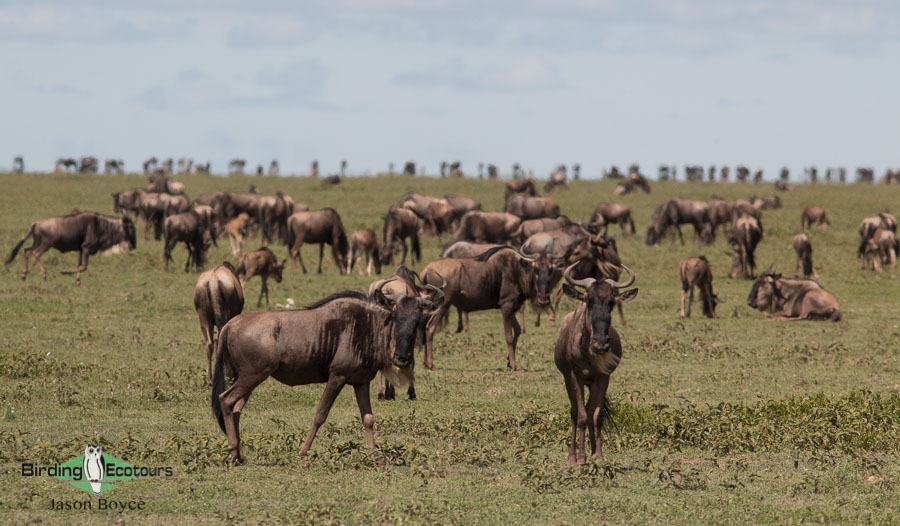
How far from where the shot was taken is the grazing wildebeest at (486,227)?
118 ft

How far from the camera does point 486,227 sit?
36000 millimetres

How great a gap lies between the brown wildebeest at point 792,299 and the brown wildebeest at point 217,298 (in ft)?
43.5

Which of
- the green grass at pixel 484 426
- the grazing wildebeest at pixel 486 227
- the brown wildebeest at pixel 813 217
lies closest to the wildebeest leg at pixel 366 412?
the green grass at pixel 484 426

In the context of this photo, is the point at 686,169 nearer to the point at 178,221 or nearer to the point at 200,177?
the point at 200,177

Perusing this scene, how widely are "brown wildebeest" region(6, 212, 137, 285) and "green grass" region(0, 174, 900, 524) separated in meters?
2.65

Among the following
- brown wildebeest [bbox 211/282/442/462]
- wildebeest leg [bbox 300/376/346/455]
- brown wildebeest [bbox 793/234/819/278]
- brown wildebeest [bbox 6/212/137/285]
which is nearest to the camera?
brown wildebeest [bbox 211/282/442/462]

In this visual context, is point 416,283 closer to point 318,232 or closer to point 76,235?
point 318,232

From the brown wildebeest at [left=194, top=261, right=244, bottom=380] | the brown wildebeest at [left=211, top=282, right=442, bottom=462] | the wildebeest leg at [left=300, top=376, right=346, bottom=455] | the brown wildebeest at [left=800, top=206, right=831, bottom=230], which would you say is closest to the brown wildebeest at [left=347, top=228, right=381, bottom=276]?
the brown wildebeest at [left=194, top=261, right=244, bottom=380]

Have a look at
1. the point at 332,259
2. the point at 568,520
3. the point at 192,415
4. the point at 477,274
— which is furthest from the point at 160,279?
the point at 568,520

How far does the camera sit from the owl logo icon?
31.3 feet

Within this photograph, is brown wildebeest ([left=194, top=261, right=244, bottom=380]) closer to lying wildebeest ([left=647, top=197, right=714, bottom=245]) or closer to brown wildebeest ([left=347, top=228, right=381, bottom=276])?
brown wildebeest ([left=347, top=228, right=381, bottom=276])

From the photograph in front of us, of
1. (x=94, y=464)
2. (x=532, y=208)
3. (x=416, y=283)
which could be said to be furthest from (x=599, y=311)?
(x=532, y=208)

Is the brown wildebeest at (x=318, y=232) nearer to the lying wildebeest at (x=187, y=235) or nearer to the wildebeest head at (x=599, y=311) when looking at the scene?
the lying wildebeest at (x=187, y=235)

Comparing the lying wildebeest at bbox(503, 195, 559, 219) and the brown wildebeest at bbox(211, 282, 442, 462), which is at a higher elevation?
the lying wildebeest at bbox(503, 195, 559, 219)
